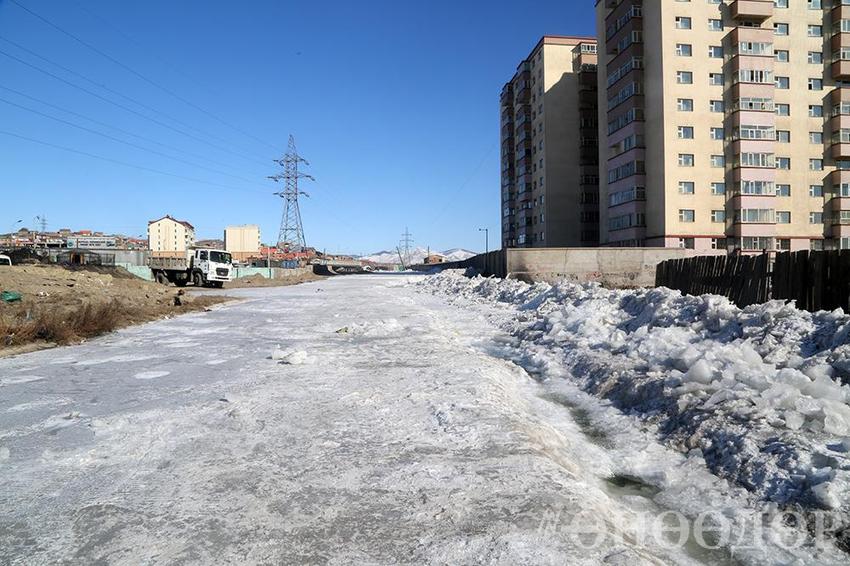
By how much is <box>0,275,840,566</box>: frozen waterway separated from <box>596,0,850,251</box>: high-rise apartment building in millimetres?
48632

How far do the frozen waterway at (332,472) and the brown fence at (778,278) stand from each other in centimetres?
691

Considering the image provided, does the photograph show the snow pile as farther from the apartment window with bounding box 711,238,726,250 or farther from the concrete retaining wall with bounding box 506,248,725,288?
the apartment window with bounding box 711,238,726,250

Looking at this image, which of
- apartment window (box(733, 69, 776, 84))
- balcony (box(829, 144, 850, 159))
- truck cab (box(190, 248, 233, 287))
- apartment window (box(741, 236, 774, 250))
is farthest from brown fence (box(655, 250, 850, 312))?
balcony (box(829, 144, 850, 159))

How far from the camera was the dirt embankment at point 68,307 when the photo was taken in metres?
11.4

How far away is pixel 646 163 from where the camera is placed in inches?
2024

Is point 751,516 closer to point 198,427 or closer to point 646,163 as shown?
point 198,427

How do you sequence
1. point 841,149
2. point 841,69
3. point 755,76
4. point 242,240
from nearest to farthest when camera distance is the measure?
point 755,76 → point 841,69 → point 841,149 → point 242,240

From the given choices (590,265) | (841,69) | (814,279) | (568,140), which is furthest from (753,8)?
(814,279)

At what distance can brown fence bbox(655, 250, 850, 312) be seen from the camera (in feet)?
33.3

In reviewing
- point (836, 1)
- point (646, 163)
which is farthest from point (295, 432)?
point (836, 1)

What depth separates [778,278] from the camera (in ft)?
38.8

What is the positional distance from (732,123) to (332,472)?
5709 cm

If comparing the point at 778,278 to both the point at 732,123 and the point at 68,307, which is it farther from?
the point at 732,123

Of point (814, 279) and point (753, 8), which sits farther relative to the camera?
point (753, 8)
